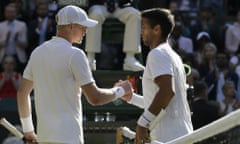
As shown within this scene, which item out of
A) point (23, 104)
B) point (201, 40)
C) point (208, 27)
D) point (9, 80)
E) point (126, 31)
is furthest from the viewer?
point (208, 27)

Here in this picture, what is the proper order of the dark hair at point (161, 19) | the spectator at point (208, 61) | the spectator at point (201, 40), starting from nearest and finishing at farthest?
the dark hair at point (161, 19), the spectator at point (208, 61), the spectator at point (201, 40)

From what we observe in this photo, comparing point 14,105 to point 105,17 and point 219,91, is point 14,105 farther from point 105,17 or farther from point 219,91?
point 219,91

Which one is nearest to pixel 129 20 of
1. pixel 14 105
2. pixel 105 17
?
pixel 105 17

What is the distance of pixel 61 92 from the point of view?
625 centimetres

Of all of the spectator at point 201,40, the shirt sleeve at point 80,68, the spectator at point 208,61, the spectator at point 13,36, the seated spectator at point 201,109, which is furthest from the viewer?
the spectator at point 201,40

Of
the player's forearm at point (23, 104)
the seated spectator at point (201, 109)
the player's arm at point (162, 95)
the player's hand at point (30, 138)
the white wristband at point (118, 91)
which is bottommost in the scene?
the seated spectator at point (201, 109)

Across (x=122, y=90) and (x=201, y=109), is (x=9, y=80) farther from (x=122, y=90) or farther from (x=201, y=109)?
(x=122, y=90)

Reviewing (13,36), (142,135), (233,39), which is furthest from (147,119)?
(233,39)

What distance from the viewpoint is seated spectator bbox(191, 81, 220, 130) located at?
11.0 meters

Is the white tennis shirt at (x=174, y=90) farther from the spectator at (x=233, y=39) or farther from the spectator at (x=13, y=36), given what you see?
the spectator at (x=233, y=39)

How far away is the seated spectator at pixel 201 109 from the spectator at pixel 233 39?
3700mm

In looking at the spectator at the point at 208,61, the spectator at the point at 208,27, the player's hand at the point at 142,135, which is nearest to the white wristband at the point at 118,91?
the player's hand at the point at 142,135

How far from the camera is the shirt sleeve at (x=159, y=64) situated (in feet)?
20.8

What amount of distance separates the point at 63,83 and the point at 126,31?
420 centimetres
